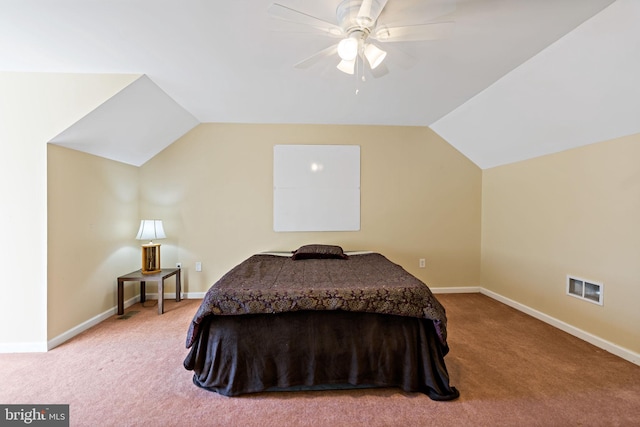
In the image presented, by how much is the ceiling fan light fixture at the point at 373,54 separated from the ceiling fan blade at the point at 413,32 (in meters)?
0.06

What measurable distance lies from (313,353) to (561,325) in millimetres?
2636

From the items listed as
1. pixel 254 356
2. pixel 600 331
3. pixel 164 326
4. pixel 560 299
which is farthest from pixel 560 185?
pixel 164 326

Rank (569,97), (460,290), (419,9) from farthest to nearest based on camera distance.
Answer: (460,290) → (569,97) → (419,9)

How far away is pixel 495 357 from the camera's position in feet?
7.12

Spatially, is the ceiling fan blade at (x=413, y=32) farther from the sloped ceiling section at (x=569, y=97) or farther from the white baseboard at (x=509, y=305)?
the white baseboard at (x=509, y=305)

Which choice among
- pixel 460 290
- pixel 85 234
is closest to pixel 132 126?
pixel 85 234

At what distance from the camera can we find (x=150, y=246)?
322 centimetres

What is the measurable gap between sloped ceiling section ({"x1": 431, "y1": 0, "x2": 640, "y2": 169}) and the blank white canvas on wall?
4.71 feet

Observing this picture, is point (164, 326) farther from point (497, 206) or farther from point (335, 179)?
point (497, 206)

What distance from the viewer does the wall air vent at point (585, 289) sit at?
93.9 inches

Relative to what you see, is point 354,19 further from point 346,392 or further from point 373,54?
point 346,392

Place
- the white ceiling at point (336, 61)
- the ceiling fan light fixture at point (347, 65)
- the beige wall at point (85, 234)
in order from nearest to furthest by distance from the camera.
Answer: the white ceiling at point (336, 61) → the ceiling fan light fixture at point (347, 65) → the beige wall at point (85, 234)

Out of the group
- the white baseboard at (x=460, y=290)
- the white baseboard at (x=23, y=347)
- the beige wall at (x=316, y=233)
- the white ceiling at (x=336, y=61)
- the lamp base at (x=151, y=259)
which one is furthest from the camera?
the white baseboard at (x=460, y=290)

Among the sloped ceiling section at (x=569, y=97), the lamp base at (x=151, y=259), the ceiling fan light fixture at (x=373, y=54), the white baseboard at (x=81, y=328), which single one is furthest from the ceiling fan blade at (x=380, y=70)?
the white baseboard at (x=81, y=328)
